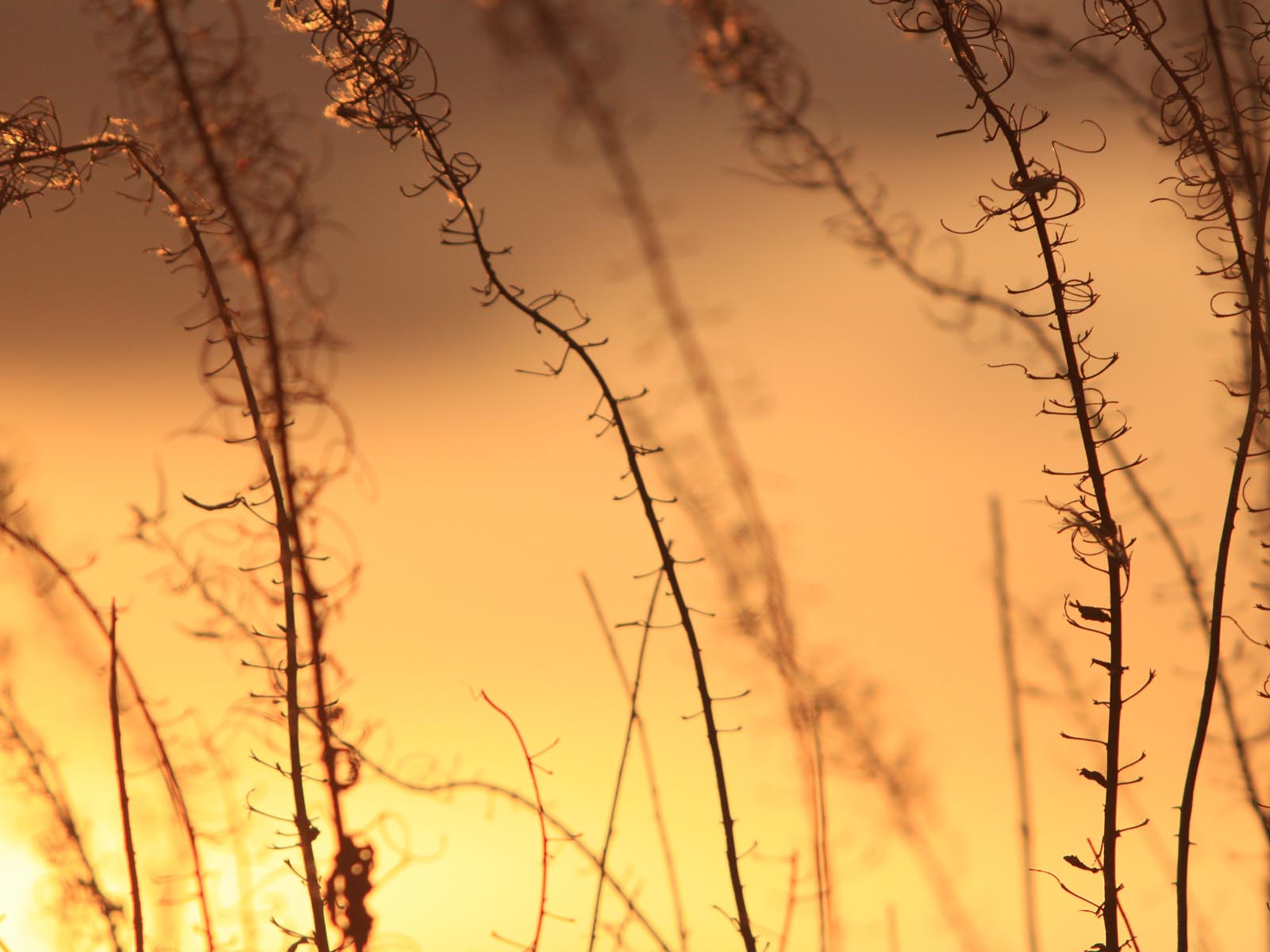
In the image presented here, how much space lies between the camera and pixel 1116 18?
43cm

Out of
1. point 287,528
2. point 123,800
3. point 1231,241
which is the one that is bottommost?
point 123,800

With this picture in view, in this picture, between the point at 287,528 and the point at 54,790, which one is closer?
the point at 287,528

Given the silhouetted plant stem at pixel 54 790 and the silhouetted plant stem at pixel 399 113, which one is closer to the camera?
the silhouetted plant stem at pixel 399 113

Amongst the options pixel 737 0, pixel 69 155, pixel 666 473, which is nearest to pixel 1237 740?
pixel 666 473

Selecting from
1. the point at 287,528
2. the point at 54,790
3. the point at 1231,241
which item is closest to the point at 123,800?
the point at 287,528

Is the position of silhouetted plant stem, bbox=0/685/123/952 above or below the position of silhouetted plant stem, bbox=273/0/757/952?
below

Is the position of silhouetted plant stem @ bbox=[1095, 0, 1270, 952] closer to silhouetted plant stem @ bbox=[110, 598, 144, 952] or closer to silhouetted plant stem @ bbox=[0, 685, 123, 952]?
silhouetted plant stem @ bbox=[110, 598, 144, 952]

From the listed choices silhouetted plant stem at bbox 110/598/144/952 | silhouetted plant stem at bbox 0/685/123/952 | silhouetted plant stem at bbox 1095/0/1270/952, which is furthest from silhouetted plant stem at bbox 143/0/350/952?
silhouetted plant stem at bbox 1095/0/1270/952

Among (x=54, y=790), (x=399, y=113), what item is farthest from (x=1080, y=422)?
(x=54, y=790)

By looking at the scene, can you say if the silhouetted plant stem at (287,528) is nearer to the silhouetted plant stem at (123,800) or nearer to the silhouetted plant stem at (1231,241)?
the silhouetted plant stem at (123,800)

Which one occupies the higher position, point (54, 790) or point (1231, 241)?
point (1231, 241)

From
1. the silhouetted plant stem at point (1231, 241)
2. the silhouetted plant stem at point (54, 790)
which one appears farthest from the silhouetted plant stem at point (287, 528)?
the silhouetted plant stem at point (1231, 241)

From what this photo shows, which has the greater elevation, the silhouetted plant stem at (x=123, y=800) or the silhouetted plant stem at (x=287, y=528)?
the silhouetted plant stem at (x=287, y=528)

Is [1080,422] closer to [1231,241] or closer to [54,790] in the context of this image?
[1231,241]
